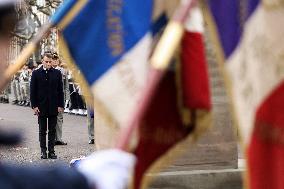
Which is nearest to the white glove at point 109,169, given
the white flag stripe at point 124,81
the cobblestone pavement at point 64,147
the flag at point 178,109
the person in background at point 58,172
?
the person in background at point 58,172

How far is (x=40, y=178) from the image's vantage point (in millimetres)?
1864

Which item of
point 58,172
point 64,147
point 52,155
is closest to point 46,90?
point 52,155

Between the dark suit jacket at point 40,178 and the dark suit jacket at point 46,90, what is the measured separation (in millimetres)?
9630

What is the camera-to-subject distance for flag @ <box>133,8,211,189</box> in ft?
10.4

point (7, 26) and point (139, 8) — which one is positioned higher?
point (139, 8)

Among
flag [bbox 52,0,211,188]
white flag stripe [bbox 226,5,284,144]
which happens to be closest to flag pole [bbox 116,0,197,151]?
white flag stripe [bbox 226,5,284,144]

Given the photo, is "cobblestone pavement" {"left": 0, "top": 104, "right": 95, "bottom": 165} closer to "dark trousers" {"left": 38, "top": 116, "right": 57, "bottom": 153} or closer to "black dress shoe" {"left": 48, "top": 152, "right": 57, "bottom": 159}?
"black dress shoe" {"left": 48, "top": 152, "right": 57, "bottom": 159}

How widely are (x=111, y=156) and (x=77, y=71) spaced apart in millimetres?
1530

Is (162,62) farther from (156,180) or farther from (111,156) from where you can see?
(156,180)

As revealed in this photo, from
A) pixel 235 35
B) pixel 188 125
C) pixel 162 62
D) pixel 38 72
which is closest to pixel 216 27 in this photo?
pixel 235 35

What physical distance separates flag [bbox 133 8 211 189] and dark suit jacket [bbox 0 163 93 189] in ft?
3.95

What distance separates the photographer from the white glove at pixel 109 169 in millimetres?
2002

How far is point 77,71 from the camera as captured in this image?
362 centimetres

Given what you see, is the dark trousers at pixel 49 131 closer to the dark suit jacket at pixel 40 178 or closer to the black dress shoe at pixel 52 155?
the black dress shoe at pixel 52 155
